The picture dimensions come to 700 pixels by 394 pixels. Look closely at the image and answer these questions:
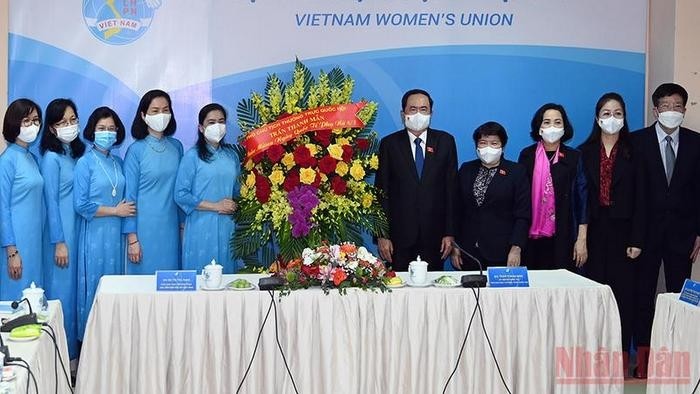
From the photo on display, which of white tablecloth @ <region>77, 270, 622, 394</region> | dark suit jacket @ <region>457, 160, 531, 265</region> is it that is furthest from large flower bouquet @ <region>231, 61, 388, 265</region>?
white tablecloth @ <region>77, 270, 622, 394</region>

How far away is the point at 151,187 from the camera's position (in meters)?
4.92

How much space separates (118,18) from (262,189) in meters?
1.88

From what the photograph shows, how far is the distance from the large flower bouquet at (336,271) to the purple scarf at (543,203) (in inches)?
63.9

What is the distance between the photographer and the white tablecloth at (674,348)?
3.34m

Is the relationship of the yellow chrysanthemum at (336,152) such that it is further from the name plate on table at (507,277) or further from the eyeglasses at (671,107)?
the eyeglasses at (671,107)

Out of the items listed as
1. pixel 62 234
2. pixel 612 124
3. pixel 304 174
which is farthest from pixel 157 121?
pixel 612 124

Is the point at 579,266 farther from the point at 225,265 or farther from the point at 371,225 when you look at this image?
the point at 225,265

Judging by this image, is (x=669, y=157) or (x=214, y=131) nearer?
(x=214, y=131)

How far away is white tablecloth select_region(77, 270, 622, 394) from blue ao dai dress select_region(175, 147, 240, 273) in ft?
4.09

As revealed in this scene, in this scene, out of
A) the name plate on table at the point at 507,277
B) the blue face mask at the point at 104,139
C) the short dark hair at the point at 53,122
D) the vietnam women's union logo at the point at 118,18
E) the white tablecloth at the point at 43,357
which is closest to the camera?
the white tablecloth at the point at 43,357

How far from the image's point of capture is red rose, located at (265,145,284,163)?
174 inches

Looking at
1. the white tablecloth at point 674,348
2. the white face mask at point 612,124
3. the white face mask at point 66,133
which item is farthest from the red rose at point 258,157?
the white tablecloth at point 674,348

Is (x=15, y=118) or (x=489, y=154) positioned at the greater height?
(x=15, y=118)

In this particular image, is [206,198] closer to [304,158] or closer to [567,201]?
[304,158]
